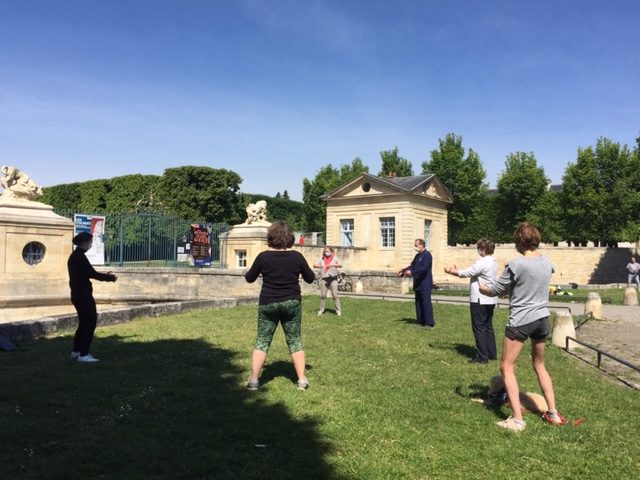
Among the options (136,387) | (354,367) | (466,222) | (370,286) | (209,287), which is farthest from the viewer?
(466,222)

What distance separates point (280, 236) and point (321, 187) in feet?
164

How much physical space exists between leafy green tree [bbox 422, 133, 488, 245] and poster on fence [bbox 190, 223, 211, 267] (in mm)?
28877

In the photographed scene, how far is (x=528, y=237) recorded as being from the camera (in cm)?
463

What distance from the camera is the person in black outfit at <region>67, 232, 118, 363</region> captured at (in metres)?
6.57

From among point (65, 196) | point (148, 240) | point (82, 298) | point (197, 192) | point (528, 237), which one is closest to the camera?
point (528, 237)

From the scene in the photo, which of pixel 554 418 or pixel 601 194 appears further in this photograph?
pixel 601 194

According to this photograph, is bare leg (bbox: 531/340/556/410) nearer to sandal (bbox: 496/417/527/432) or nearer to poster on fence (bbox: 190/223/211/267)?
sandal (bbox: 496/417/527/432)

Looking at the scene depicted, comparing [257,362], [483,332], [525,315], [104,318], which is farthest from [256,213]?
[525,315]

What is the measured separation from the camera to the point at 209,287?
1683 centimetres

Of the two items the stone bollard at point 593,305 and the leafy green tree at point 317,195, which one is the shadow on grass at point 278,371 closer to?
the stone bollard at point 593,305

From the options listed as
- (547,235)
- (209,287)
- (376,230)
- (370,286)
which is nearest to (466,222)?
(547,235)

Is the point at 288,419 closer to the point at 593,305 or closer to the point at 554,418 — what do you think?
the point at 554,418

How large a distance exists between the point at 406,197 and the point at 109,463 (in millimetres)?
29456

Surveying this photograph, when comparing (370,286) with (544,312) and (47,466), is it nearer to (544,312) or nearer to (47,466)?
(544,312)
